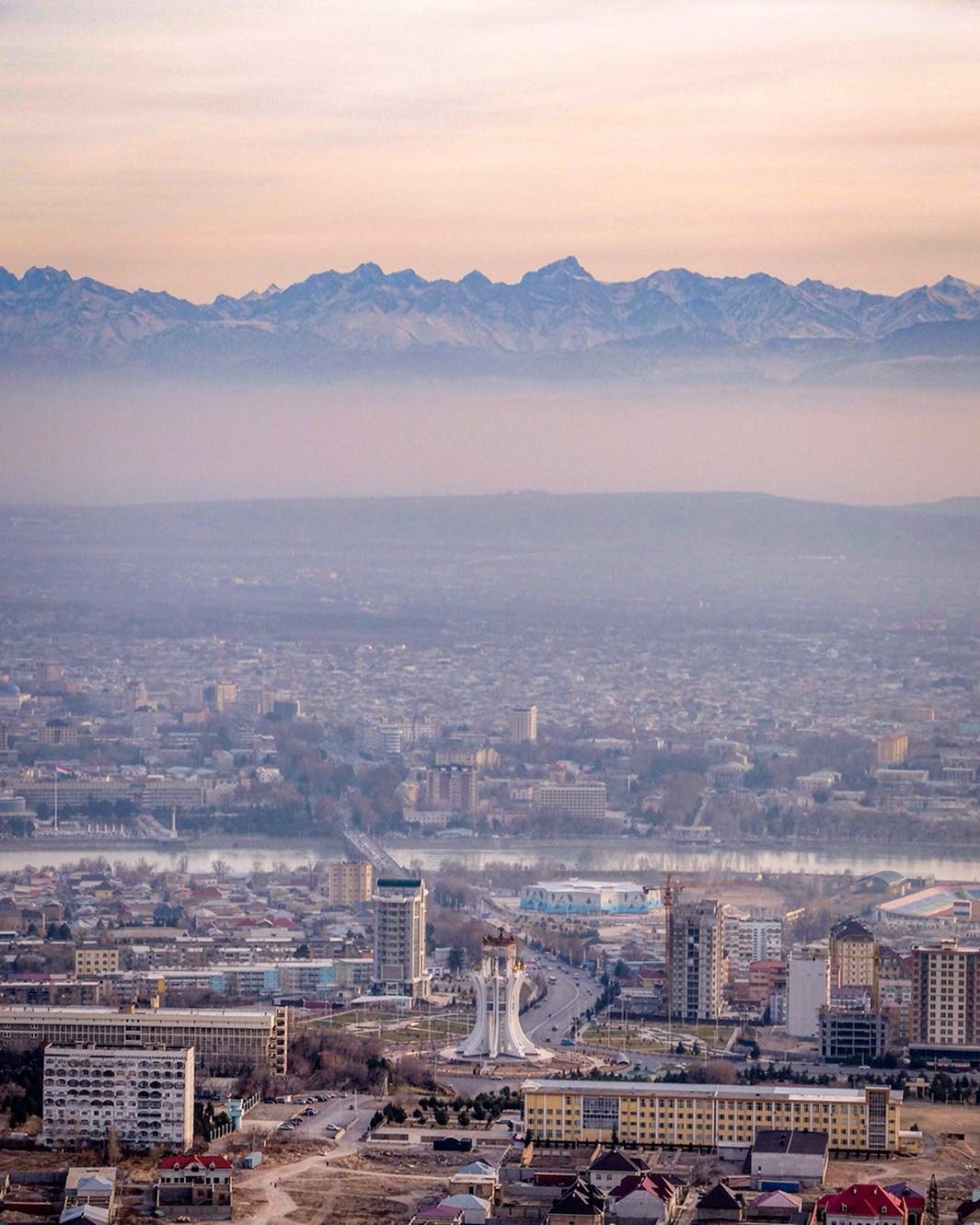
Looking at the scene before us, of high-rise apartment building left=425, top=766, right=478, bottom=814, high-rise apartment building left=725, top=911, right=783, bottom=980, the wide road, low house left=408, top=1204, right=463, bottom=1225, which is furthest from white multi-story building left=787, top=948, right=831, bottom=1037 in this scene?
high-rise apartment building left=425, top=766, right=478, bottom=814

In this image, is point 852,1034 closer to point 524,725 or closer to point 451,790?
point 451,790

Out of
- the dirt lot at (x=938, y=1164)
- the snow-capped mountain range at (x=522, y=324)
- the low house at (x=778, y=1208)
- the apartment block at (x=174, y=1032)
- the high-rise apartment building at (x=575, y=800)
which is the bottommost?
the dirt lot at (x=938, y=1164)

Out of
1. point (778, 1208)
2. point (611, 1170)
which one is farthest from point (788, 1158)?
point (778, 1208)

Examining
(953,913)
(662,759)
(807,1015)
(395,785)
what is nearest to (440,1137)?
(807,1015)

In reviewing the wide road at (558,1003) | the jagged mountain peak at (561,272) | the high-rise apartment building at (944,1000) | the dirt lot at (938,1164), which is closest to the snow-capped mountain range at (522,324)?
the jagged mountain peak at (561,272)

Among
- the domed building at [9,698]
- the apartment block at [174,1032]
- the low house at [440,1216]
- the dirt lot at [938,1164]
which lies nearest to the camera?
the low house at [440,1216]

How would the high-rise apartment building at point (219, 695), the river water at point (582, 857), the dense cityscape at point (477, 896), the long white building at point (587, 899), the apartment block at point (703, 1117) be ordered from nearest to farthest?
the dense cityscape at point (477, 896) → the apartment block at point (703, 1117) → the long white building at point (587, 899) → the river water at point (582, 857) → the high-rise apartment building at point (219, 695)

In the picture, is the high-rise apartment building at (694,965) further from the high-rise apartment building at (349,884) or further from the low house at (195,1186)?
the low house at (195,1186)

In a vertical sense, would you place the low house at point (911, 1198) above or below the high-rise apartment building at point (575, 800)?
below
